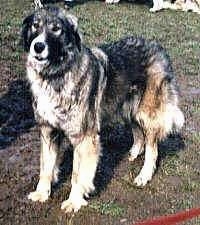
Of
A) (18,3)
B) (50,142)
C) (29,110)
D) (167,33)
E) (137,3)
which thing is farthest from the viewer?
→ (137,3)

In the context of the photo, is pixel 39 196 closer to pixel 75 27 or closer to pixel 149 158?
pixel 149 158

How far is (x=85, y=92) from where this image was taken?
5586 millimetres

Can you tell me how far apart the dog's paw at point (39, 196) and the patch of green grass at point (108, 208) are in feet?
1.49

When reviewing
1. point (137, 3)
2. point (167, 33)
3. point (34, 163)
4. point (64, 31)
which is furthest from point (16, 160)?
point (137, 3)

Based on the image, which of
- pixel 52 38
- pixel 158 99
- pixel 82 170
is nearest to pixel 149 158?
pixel 158 99

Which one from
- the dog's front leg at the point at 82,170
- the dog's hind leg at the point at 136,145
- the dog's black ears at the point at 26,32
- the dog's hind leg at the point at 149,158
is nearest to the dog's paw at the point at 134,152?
the dog's hind leg at the point at 136,145

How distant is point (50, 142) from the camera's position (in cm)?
581

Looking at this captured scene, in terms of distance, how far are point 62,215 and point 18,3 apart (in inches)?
401

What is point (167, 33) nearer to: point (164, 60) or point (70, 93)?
point (164, 60)

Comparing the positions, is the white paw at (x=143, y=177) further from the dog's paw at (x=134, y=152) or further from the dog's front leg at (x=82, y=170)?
the dog's front leg at (x=82, y=170)

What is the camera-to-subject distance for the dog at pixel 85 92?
5.34 m

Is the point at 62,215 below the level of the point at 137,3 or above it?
above

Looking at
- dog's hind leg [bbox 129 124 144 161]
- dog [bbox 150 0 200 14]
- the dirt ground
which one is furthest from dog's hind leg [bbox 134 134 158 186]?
dog [bbox 150 0 200 14]

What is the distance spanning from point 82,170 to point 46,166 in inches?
15.9
